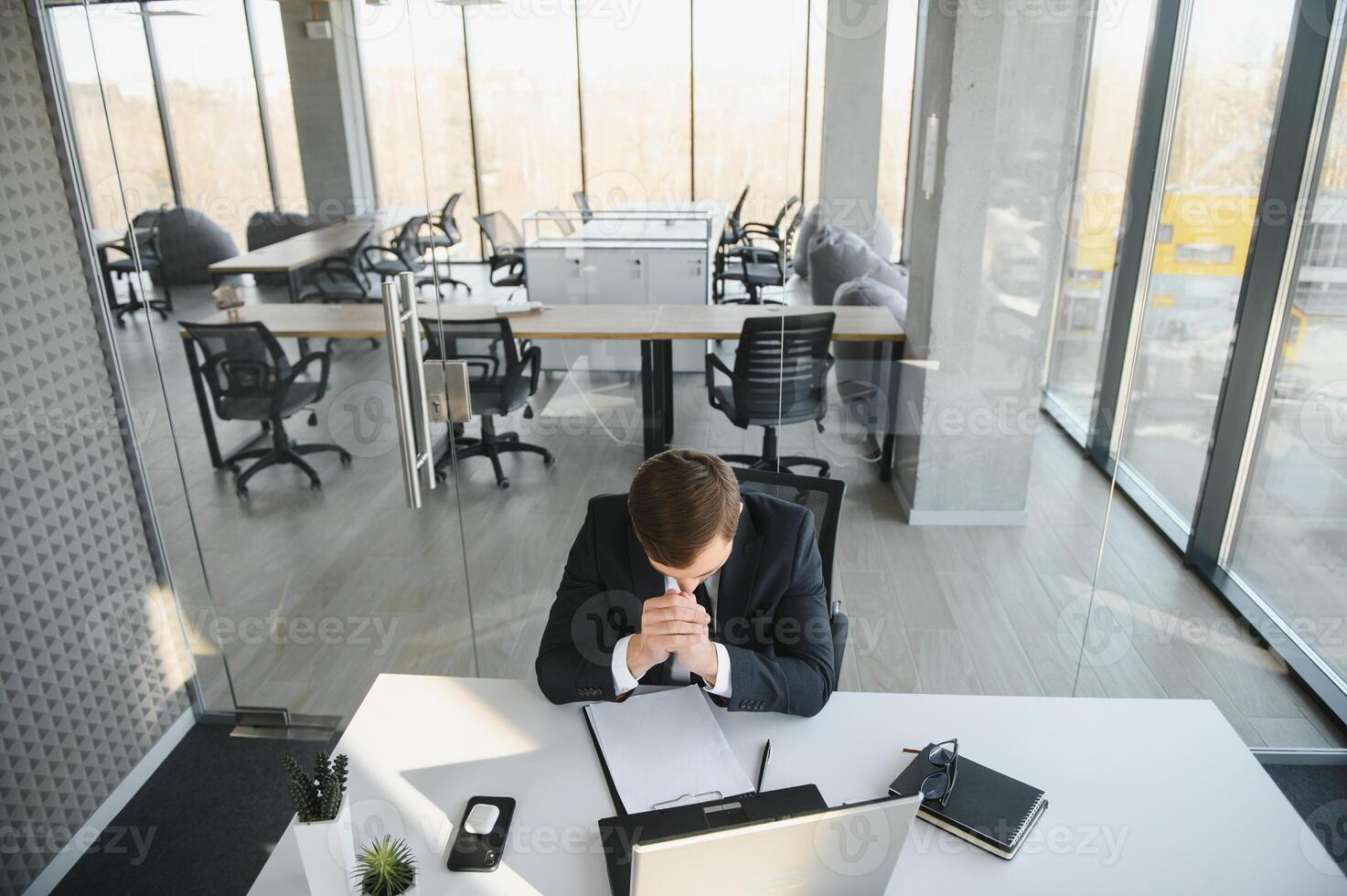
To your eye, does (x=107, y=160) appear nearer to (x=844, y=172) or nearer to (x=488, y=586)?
(x=488, y=586)

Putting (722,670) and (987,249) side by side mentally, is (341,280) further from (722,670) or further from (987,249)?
(987,249)

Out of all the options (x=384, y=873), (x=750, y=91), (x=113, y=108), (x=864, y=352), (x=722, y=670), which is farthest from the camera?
(x=864, y=352)

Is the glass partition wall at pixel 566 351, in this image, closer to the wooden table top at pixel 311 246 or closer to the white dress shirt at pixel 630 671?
the wooden table top at pixel 311 246

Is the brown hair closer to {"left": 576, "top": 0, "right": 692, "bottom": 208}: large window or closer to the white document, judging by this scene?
the white document

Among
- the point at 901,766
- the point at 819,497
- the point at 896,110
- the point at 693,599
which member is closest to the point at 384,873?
the point at 693,599

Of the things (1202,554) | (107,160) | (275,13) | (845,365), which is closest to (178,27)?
(275,13)

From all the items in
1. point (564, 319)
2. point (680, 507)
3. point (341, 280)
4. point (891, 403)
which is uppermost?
point (341, 280)

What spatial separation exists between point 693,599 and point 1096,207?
2.23 metres

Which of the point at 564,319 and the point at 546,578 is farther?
the point at 546,578

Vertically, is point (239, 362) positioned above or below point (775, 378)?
above

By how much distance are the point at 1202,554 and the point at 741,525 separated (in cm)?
232

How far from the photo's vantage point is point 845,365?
3.06m

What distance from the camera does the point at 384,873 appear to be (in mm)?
1271

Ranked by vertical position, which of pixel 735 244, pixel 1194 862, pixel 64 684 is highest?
pixel 735 244
